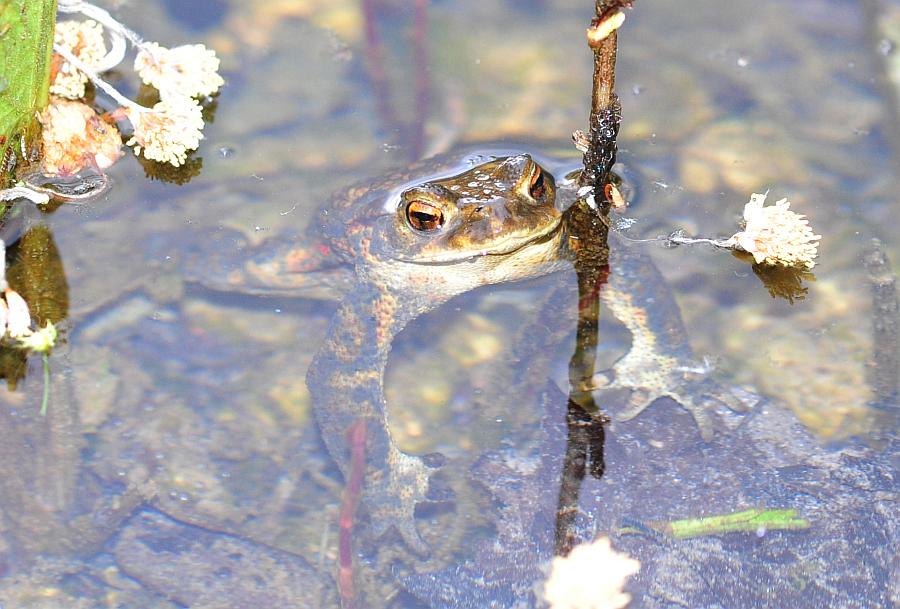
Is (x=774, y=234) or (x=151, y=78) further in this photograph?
(x=151, y=78)

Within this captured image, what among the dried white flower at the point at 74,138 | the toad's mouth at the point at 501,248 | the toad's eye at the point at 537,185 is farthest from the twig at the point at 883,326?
the dried white flower at the point at 74,138

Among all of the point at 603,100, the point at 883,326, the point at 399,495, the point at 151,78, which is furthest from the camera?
the point at 151,78

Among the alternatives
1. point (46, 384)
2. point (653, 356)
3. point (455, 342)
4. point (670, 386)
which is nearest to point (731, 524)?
point (670, 386)

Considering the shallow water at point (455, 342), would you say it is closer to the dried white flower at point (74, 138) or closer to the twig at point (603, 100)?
the dried white flower at point (74, 138)

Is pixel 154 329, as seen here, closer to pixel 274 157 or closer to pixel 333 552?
pixel 274 157

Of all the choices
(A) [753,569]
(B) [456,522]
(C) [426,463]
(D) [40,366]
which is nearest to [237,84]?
(D) [40,366]

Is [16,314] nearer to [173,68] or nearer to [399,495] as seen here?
[173,68]
